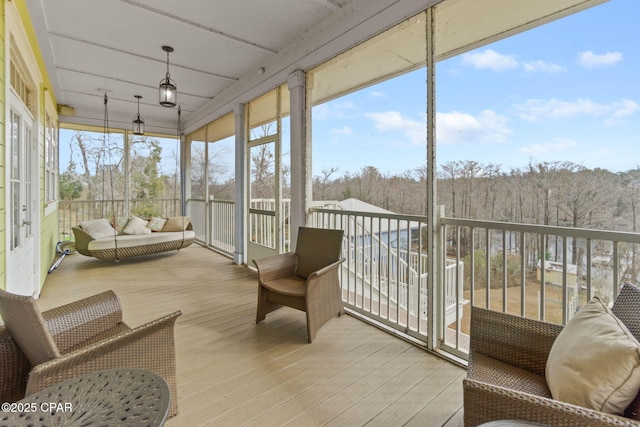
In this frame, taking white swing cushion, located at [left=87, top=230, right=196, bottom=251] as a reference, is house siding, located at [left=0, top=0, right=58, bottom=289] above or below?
above

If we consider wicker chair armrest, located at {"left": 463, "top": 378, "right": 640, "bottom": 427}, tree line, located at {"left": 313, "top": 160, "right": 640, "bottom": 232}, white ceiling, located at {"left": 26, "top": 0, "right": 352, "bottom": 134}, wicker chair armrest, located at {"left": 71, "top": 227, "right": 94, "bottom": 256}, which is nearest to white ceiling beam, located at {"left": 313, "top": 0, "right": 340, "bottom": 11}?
white ceiling, located at {"left": 26, "top": 0, "right": 352, "bottom": 134}

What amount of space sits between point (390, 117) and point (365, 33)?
2.50 ft

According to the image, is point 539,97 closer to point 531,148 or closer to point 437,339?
point 531,148

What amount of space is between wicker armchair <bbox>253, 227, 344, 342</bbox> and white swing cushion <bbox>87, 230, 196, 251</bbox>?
3.33m

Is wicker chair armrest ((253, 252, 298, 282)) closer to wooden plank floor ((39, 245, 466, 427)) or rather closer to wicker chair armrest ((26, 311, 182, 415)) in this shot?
wooden plank floor ((39, 245, 466, 427))

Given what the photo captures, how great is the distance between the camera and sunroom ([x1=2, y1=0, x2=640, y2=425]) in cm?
185

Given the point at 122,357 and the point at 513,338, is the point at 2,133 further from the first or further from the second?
the point at 513,338

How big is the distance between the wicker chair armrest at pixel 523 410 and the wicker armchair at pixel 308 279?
1.51m

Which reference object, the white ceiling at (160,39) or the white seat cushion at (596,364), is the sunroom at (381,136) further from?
the white seat cushion at (596,364)

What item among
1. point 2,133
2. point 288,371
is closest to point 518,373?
point 288,371

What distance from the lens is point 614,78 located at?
1647 mm

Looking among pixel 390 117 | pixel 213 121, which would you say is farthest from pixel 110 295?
pixel 213 121

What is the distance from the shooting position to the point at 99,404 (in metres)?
0.90

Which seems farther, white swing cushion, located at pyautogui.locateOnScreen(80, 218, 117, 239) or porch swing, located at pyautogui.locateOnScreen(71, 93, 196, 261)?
white swing cushion, located at pyautogui.locateOnScreen(80, 218, 117, 239)
